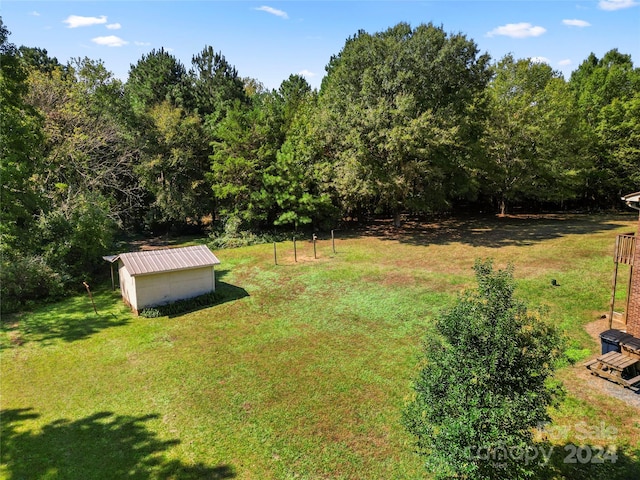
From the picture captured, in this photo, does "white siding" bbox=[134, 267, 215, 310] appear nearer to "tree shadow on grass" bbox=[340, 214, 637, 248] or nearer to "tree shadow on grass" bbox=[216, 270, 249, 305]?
"tree shadow on grass" bbox=[216, 270, 249, 305]

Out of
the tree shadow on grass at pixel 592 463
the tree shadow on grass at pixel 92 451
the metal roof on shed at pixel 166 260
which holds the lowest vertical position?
the tree shadow on grass at pixel 592 463

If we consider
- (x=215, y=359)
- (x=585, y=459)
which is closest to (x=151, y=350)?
(x=215, y=359)

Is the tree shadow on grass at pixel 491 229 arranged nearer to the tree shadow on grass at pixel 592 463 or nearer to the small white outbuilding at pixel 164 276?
the small white outbuilding at pixel 164 276

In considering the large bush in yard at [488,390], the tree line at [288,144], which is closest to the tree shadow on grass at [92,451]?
the large bush in yard at [488,390]

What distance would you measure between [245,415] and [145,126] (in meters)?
23.9

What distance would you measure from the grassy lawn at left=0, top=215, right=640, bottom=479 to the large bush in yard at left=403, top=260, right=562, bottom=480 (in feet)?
7.31

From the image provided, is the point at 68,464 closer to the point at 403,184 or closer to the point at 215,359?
the point at 215,359

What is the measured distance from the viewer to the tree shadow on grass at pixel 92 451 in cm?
696

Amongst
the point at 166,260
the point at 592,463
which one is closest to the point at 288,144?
the point at 166,260

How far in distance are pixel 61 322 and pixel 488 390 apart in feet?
48.5

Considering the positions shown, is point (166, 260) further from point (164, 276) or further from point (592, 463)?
Result: point (592, 463)

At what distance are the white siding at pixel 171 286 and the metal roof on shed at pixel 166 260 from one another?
27cm

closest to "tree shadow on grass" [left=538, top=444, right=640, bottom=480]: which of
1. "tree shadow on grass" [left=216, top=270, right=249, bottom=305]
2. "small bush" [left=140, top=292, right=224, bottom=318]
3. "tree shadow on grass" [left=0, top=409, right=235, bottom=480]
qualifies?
"tree shadow on grass" [left=0, top=409, right=235, bottom=480]

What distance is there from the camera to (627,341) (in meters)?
9.30
